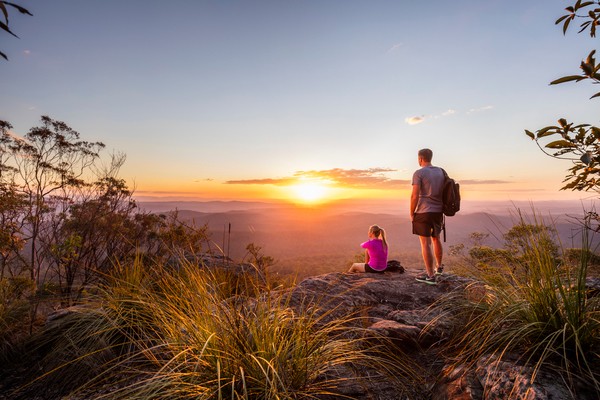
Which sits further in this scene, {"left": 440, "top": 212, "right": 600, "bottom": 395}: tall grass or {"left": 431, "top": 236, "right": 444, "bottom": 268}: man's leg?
{"left": 431, "top": 236, "right": 444, "bottom": 268}: man's leg

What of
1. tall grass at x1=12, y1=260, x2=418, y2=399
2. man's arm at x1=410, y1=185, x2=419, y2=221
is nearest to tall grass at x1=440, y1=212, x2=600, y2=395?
tall grass at x1=12, y1=260, x2=418, y2=399

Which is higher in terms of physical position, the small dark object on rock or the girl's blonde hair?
the girl's blonde hair

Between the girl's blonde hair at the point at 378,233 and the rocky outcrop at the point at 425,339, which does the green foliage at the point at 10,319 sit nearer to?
the rocky outcrop at the point at 425,339

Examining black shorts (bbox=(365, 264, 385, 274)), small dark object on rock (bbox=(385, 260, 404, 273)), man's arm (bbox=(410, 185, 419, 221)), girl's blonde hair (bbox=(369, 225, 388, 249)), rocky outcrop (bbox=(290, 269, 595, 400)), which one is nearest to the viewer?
rocky outcrop (bbox=(290, 269, 595, 400))

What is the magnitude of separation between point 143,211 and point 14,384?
28.2 feet

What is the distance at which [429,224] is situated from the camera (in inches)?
233

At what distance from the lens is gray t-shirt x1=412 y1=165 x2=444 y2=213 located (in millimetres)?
5887

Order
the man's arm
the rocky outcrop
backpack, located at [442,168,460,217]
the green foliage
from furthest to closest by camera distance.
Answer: the man's arm, backpack, located at [442,168,460,217], the green foliage, the rocky outcrop

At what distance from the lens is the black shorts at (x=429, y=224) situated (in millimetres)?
5914

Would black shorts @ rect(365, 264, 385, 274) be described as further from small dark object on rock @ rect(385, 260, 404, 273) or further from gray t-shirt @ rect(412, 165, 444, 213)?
gray t-shirt @ rect(412, 165, 444, 213)

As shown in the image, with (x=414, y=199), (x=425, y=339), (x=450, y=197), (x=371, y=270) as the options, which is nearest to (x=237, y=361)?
(x=425, y=339)

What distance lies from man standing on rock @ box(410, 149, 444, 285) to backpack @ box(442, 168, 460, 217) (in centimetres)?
11

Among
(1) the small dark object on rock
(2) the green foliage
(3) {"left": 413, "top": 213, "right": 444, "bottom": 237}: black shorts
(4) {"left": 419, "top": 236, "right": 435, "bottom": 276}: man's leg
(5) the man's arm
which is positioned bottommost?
(1) the small dark object on rock

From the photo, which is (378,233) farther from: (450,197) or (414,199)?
(450,197)
